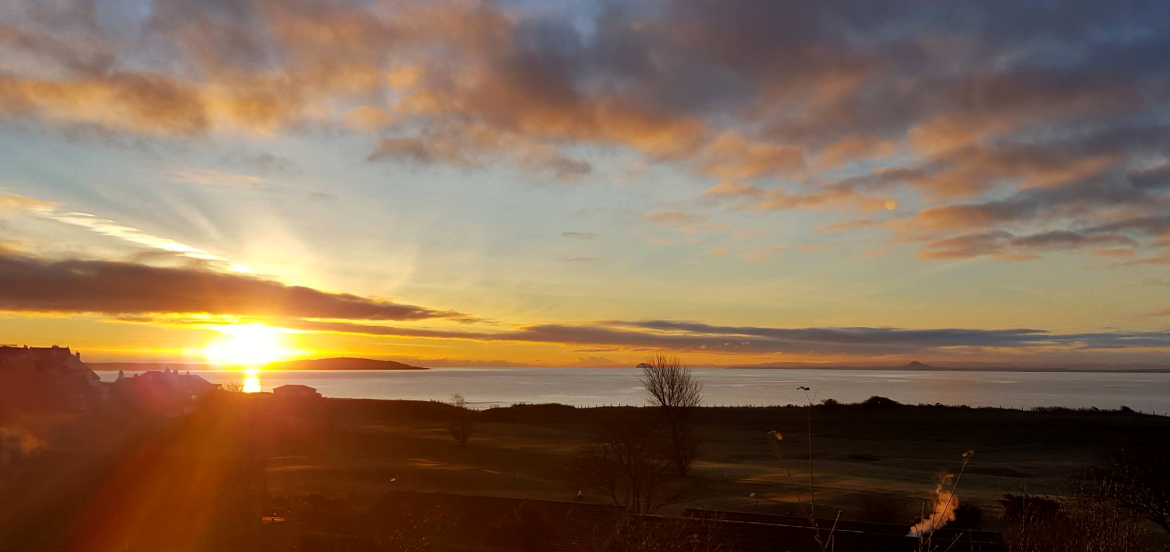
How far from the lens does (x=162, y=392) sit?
85.8m

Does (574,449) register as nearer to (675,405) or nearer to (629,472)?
(675,405)

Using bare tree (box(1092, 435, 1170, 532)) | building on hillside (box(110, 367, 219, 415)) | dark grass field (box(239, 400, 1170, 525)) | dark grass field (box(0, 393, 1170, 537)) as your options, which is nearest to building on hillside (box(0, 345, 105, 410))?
building on hillside (box(110, 367, 219, 415))

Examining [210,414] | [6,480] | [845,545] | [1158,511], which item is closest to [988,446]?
[1158,511]

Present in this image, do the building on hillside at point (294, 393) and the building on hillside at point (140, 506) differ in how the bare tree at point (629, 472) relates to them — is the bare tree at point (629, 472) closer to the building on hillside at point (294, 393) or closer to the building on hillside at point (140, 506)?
the building on hillside at point (140, 506)

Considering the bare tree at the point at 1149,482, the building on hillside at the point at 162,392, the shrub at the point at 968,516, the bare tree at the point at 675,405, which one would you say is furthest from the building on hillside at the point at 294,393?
the bare tree at the point at 1149,482

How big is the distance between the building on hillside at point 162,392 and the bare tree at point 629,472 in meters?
44.9

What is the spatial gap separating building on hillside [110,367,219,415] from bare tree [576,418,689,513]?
44.9m

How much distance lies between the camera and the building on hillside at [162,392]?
257ft

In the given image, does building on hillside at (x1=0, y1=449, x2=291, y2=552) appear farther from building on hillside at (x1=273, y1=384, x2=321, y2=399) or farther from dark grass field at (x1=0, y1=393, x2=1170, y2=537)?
building on hillside at (x1=273, y1=384, x2=321, y2=399)

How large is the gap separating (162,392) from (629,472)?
6224cm

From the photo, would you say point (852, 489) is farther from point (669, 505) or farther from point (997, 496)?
point (669, 505)

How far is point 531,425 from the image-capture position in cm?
9950

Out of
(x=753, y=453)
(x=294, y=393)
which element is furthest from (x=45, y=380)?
(x=753, y=453)

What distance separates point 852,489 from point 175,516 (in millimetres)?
39422
